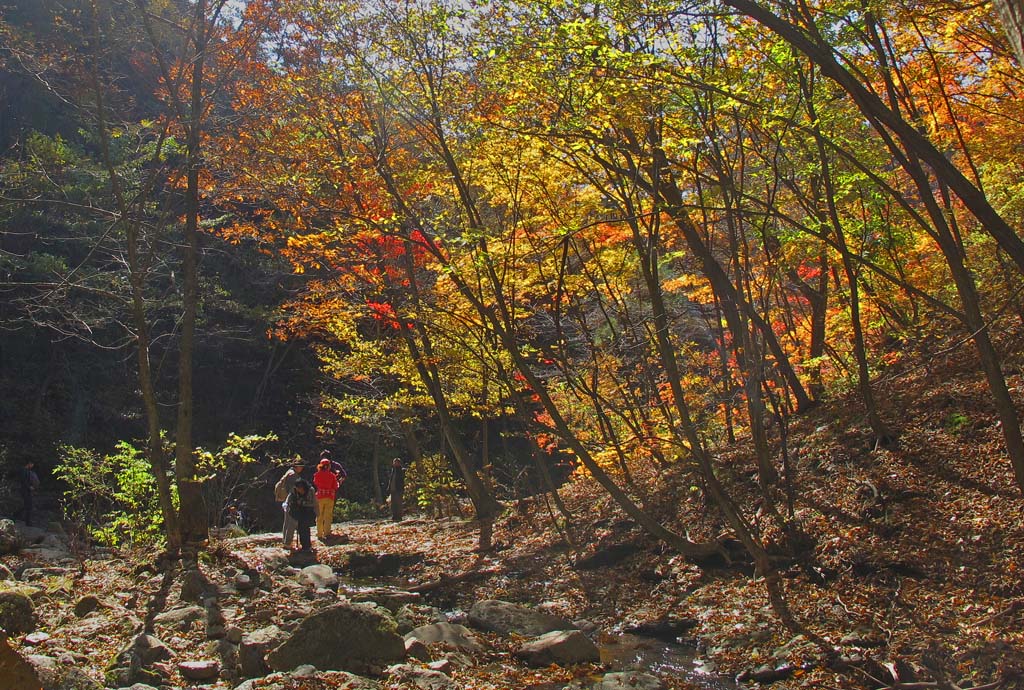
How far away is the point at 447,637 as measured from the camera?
733cm

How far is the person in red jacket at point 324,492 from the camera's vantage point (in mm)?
13469

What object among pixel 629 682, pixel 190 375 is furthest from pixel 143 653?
pixel 190 375

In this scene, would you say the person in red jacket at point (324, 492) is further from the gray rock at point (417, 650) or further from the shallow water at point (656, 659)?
the shallow water at point (656, 659)

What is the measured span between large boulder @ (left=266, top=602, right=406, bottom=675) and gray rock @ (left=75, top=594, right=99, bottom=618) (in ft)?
7.94

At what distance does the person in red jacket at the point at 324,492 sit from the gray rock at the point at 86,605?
5.82m

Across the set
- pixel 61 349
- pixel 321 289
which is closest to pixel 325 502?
pixel 321 289

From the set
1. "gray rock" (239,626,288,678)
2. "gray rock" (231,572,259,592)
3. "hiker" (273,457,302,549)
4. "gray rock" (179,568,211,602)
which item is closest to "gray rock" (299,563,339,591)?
"gray rock" (231,572,259,592)

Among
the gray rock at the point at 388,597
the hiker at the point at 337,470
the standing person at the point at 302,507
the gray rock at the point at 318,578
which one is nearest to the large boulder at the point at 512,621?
the gray rock at the point at 388,597

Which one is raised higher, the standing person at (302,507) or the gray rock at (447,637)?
the standing person at (302,507)

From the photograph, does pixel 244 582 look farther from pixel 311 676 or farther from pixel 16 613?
pixel 311 676

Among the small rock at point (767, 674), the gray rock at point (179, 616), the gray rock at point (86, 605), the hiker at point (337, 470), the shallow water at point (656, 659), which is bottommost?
the shallow water at point (656, 659)

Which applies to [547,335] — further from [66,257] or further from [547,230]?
[66,257]

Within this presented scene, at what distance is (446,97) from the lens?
952 centimetres

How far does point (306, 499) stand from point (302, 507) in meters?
0.14
